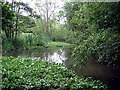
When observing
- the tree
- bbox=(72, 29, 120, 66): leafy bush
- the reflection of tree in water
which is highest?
the tree

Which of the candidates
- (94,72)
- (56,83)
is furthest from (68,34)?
(56,83)

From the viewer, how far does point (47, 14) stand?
445cm

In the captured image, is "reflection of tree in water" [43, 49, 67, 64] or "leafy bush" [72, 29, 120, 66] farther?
"reflection of tree in water" [43, 49, 67, 64]

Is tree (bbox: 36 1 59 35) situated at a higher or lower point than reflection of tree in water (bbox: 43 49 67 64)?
higher

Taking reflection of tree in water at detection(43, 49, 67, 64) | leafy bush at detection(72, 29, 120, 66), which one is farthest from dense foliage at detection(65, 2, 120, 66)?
reflection of tree in water at detection(43, 49, 67, 64)

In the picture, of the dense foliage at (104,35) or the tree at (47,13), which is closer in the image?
the dense foliage at (104,35)

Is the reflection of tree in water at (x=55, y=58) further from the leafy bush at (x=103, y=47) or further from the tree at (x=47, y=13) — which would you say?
the leafy bush at (x=103, y=47)

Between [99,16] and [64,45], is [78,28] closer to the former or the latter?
[64,45]

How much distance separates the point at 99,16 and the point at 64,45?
3.48 meters

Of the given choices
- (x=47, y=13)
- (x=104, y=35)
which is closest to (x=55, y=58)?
(x=47, y=13)

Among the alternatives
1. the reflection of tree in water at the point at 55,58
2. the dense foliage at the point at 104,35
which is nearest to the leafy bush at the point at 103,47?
the dense foliage at the point at 104,35

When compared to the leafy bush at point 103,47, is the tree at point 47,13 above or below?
above

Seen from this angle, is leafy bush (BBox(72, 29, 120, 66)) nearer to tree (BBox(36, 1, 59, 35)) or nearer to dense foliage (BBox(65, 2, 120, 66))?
dense foliage (BBox(65, 2, 120, 66))

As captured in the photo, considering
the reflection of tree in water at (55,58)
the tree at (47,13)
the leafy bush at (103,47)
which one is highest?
the tree at (47,13)
